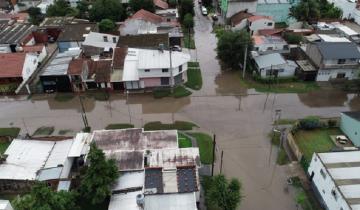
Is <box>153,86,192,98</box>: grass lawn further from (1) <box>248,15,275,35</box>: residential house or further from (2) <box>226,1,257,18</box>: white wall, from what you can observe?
(2) <box>226,1,257,18</box>: white wall

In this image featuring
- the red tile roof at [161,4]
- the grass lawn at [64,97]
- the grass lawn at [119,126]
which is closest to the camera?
the grass lawn at [119,126]

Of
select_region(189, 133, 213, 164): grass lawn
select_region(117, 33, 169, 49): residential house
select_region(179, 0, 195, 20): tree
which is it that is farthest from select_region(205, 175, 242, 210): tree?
select_region(179, 0, 195, 20): tree

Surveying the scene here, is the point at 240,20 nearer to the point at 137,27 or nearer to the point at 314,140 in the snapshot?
the point at 137,27

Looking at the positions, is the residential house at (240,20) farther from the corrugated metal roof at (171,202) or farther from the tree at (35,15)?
the corrugated metal roof at (171,202)

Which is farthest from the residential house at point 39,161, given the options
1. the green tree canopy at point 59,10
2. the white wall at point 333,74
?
the green tree canopy at point 59,10

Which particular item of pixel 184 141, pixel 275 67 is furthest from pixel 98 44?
pixel 275 67

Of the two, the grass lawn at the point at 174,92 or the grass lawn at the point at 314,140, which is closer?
the grass lawn at the point at 314,140

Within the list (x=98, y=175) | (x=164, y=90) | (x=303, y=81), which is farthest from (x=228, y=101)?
(x=98, y=175)
